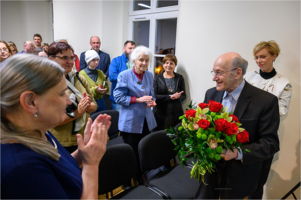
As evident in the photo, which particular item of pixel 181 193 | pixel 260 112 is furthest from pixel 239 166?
pixel 181 193

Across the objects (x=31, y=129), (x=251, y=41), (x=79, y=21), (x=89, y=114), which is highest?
(x=79, y=21)

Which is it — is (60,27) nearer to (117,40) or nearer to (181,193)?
(117,40)

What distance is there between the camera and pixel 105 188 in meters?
1.56

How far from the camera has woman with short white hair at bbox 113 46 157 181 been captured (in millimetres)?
2281

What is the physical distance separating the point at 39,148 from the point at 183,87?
2.67 m

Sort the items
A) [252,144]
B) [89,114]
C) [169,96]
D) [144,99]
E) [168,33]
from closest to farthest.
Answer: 1. [252,144]
2. [89,114]
3. [144,99]
4. [169,96]
5. [168,33]

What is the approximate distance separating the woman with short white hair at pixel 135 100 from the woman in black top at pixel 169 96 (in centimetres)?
64

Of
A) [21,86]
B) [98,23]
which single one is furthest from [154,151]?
[98,23]

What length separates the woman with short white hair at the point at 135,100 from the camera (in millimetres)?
2281

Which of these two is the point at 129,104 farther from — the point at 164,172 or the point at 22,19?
the point at 22,19

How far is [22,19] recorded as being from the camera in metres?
6.94

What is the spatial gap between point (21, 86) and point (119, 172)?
123 cm

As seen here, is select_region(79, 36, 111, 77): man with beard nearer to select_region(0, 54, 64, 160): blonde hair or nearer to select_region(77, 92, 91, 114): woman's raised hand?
select_region(77, 92, 91, 114): woman's raised hand

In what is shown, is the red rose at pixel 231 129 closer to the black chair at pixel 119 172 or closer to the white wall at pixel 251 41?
the black chair at pixel 119 172
